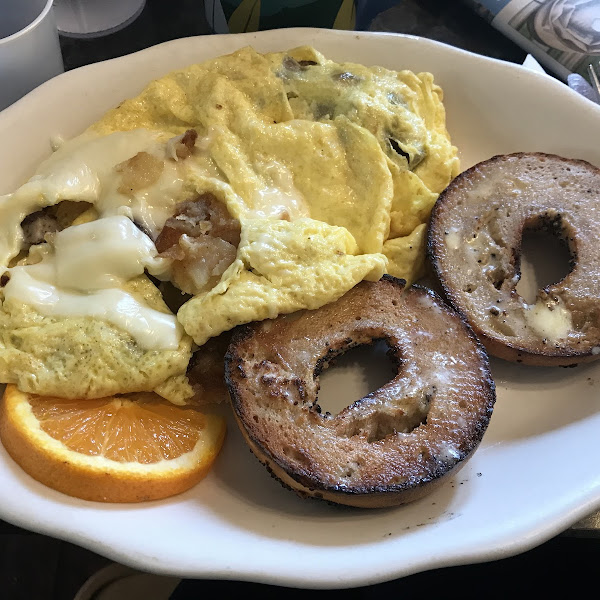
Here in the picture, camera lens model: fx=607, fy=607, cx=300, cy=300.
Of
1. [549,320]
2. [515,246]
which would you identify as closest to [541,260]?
[515,246]

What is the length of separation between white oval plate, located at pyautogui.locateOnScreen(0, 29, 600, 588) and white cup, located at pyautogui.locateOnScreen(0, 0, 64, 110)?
108 millimetres

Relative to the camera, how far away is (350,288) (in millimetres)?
1475

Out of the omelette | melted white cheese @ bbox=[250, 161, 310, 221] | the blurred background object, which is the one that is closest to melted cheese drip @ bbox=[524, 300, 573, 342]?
the omelette

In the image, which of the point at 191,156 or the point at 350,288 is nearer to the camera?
the point at 350,288

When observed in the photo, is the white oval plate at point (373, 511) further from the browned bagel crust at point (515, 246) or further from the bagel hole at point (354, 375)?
the browned bagel crust at point (515, 246)

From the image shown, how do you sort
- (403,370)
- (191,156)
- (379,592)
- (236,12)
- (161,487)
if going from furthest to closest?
(236,12) < (379,592) < (191,156) < (403,370) < (161,487)

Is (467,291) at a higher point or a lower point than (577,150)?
lower

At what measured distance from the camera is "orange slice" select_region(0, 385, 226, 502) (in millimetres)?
1244

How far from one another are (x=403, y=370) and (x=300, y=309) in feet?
0.92

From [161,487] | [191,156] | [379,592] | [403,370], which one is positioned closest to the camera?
[161,487]

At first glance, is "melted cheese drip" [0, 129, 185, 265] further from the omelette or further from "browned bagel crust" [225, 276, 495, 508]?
"browned bagel crust" [225, 276, 495, 508]

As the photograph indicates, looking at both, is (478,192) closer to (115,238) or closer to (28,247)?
(115,238)

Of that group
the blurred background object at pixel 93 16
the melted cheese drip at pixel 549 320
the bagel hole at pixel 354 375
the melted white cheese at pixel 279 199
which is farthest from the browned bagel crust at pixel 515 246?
the blurred background object at pixel 93 16

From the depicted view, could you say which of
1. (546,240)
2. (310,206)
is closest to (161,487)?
(310,206)
